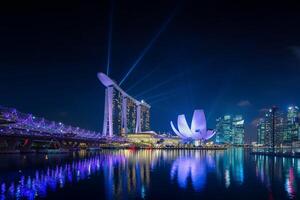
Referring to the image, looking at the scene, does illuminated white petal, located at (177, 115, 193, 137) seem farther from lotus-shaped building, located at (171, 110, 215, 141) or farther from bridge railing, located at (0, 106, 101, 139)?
bridge railing, located at (0, 106, 101, 139)

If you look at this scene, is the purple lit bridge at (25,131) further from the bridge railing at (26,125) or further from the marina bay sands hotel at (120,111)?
the marina bay sands hotel at (120,111)

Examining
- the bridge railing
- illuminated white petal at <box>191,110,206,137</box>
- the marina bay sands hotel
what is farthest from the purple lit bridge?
illuminated white petal at <box>191,110,206,137</box>

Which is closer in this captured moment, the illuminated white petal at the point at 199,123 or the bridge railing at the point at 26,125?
the bridge railing at the point at 26,125

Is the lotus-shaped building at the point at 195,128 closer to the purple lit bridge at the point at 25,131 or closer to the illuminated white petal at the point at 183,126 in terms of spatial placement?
the illuminated white petal at the point at 183,126

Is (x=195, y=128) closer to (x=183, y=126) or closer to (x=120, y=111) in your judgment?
(x=183, y=126)

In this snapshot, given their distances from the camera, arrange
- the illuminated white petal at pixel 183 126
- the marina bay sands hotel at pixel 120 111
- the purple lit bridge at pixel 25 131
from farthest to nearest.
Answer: the illuminated white petal at pixel 183 126 < the marina bay sands hotel at pixel 120 111 < the purple lit bridge at pixel 25 131

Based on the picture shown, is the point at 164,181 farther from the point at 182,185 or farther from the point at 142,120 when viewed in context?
the point at 142,120

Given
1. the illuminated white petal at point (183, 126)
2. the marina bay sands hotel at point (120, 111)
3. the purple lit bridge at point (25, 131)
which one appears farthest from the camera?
the illuminated white petal at point (183, 126)

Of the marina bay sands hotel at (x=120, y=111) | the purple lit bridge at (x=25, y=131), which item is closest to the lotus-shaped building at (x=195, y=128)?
the marina bay sands hotel at (x=120, y=111)
